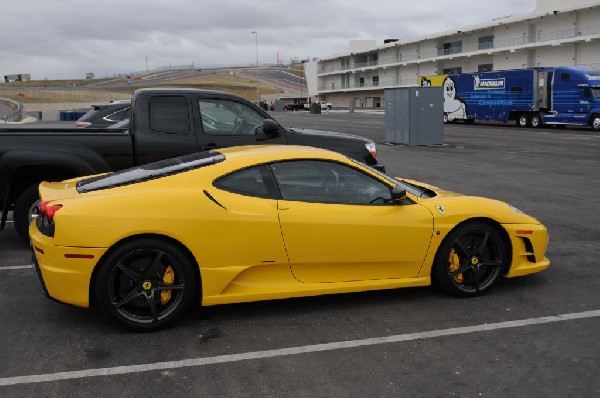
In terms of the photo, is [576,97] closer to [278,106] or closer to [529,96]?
[529,96]

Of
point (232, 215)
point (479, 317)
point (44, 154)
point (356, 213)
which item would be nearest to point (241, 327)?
point (232, 215)

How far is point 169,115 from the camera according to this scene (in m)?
7.64

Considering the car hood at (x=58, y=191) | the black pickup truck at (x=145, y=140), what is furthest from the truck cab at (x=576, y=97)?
the car hood at (x=58, y=191)

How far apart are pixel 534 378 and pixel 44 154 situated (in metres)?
5.83

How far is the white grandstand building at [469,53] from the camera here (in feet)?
173

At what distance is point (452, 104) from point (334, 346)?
3966cm

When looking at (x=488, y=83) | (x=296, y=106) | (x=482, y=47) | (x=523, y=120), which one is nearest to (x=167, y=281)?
(x=523, y=120)

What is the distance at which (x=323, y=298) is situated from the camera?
530 centimetres

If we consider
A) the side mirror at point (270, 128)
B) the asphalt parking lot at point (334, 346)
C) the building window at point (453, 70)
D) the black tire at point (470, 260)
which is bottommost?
the asphalt parking lot at point (334, 346)

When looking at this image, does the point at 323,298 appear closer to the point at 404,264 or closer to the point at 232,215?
the point at 404,264

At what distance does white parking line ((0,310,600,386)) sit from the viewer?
380cm

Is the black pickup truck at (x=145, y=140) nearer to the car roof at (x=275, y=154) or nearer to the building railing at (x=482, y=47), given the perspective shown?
the car roof at (x=275, y=154)

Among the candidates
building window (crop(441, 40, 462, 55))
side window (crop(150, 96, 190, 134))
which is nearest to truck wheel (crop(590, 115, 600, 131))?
side window (crop(150, 96, 190, 134))

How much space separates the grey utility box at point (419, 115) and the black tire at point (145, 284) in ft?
64.7
